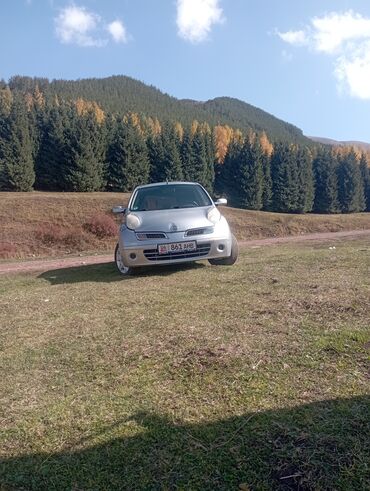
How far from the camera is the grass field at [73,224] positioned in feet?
89.6

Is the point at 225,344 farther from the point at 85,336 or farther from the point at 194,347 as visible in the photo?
the point at 85,336

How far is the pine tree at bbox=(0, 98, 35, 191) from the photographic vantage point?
48156 millimetres

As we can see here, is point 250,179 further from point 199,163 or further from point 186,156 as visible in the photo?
point 186,156

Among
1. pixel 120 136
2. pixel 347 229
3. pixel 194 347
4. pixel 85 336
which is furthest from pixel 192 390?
pixel 120 136

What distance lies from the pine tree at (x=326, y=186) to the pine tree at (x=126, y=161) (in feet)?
103

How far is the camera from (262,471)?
1660 mm

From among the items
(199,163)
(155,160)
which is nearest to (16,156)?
(155,160)

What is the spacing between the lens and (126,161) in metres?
55.0

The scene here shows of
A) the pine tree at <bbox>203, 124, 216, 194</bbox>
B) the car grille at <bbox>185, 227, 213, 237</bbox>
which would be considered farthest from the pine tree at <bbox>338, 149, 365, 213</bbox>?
the car grille at <bbox>185, 227, 213, 237</bbox>

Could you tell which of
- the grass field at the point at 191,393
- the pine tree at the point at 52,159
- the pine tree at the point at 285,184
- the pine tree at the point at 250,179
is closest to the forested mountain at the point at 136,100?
the pine tree at the point at 285,184

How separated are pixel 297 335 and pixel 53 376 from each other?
1.80 m

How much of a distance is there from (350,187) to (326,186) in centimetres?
520

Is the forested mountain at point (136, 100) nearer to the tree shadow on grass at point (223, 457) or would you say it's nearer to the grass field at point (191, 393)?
A: the grass field at point (191, 393)

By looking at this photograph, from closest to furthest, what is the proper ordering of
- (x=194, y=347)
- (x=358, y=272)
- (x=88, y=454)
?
(x=88, y=454), (x=194, y=347), (x=358, y=272)
